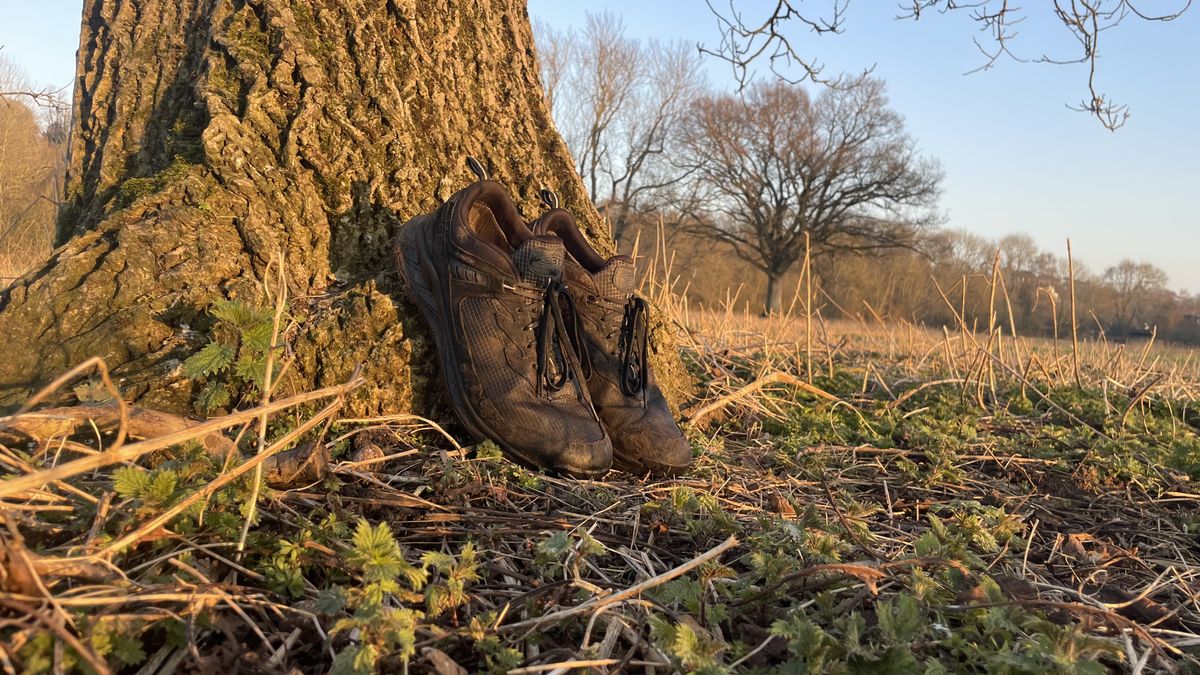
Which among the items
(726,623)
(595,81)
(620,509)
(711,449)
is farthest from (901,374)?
(595,81)

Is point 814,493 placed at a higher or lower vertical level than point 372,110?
lower

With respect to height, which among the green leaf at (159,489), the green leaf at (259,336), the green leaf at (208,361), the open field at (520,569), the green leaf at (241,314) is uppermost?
the green leaf at (241,314)

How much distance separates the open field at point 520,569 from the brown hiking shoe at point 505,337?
0.11 meters

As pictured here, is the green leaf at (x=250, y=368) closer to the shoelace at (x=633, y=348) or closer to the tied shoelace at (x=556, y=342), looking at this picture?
the tied shoelace at (x=556, y=342)

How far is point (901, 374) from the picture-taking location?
4.34 meters

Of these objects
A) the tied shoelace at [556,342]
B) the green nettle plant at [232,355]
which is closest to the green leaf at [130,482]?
the green nettle plant at [232,355]

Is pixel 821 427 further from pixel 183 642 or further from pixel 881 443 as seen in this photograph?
pixel 183 642

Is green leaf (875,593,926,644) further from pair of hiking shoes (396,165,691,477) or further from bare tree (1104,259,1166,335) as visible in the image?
bare tree (1104,259,1166,335)

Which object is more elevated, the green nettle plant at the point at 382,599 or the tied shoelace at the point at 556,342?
the tied shoelace at the point at 556,342

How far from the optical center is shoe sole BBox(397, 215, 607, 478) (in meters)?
1.84

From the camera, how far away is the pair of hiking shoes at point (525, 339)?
6.06 ft

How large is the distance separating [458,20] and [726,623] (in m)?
2.48

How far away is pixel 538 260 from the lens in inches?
75.9

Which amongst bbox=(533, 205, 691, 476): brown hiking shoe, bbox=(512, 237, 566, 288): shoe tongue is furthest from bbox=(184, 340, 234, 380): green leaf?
bbox=(533, 205, 691, 476): brown hiking shoe
